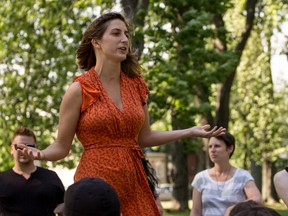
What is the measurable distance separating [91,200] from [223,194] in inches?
208

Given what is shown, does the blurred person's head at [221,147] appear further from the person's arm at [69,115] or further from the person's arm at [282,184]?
the person's arm at [69,115]

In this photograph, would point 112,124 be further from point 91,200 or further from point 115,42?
point 91,200

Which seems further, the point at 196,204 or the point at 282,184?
the point at 196,204

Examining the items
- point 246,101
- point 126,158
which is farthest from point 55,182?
point 246,101

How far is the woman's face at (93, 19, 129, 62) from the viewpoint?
4.98 meters

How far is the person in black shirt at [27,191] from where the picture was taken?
757cm

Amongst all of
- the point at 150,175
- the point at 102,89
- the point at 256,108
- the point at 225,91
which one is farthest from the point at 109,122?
the point at 256,108

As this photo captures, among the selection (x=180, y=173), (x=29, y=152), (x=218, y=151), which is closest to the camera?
(x=29, y=152)

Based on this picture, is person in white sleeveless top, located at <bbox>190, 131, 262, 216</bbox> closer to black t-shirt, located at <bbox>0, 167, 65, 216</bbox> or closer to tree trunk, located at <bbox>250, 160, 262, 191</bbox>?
black t-shirt, located at <bbox>0, 167, 65, 216</bbox>

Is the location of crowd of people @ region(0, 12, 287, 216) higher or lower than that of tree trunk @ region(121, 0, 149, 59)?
lower

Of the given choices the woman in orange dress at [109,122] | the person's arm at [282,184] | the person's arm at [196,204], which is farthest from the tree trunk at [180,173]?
the woman in orange dress at [109,122]

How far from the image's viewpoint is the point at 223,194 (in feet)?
27.3

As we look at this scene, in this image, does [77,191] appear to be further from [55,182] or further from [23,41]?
[23,41]

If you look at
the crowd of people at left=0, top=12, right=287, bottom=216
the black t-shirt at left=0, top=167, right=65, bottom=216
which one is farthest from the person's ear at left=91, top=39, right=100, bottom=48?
the black t-shirt at left=0, top=167, right=65, bottom=216
